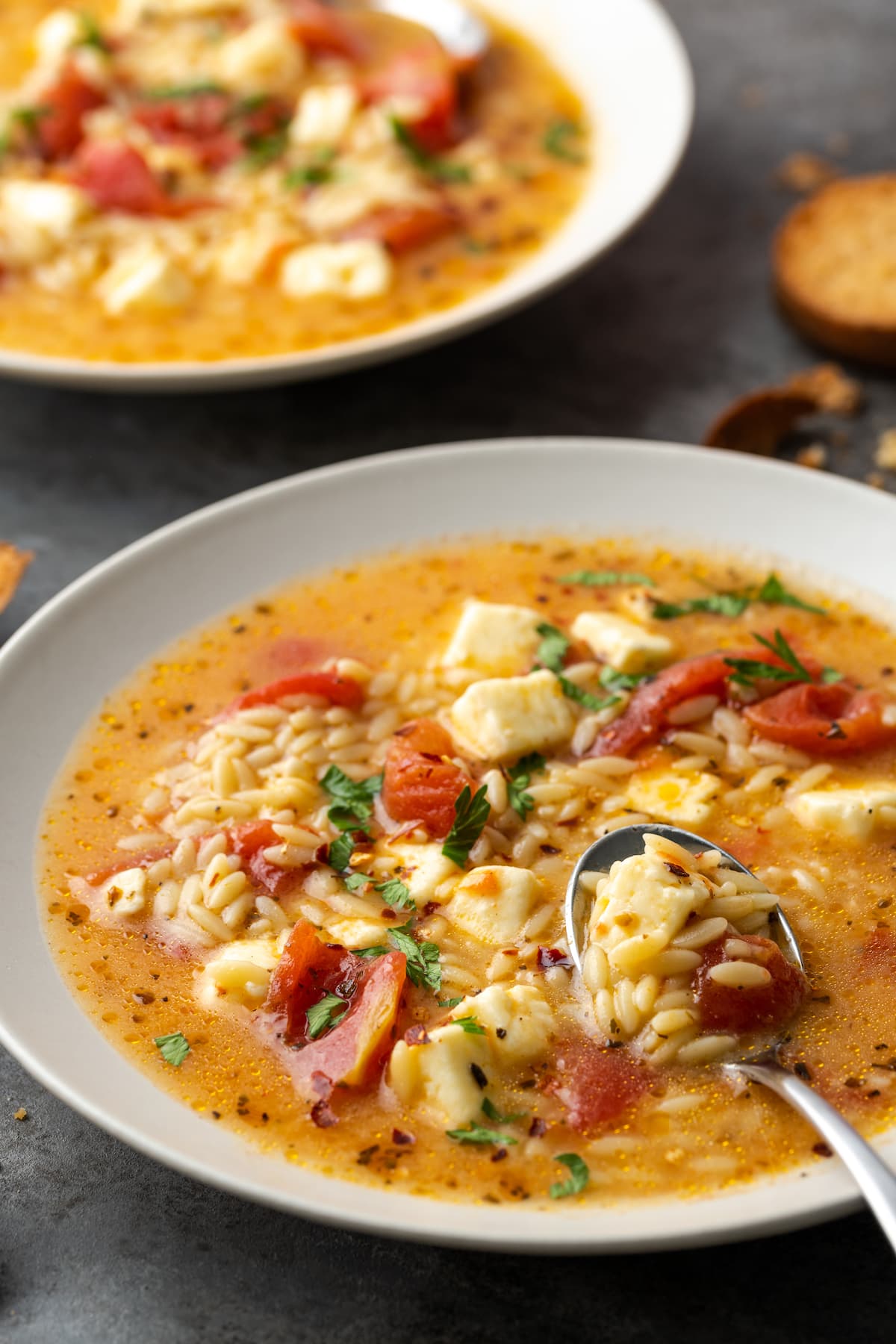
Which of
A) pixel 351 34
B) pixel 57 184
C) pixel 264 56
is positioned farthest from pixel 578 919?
pixel 351 34

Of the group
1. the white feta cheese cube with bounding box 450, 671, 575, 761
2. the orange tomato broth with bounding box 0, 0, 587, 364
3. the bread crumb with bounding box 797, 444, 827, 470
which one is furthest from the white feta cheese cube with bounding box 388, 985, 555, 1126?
the orange tomato broth with bounding box 0, 0, 587, 364

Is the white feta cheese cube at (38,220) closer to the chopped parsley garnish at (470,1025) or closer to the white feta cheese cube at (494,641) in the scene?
the white feta cheese cube at (494,641)

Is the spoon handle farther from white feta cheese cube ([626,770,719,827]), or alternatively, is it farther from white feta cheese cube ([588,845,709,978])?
white feta cheese cube ([626,770,719,827])

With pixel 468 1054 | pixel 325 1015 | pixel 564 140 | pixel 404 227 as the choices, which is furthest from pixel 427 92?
pixel 468 1054

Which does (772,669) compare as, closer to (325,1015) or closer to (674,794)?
(674,794)

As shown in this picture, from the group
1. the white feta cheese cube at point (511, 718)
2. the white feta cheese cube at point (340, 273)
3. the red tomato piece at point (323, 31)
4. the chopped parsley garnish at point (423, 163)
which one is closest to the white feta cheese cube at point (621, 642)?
the white feta cheese cube at point (511, 718)

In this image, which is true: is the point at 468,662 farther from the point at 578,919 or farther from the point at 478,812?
the point at 578,919
